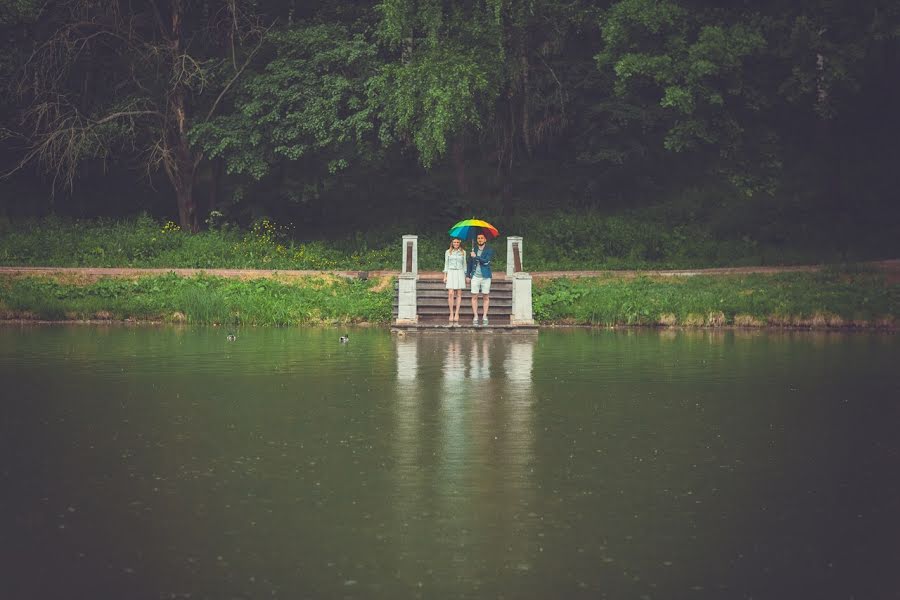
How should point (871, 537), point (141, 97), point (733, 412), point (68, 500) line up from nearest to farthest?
1. point (871, 537)
2. point (68, 500)
3. point (733, 412)
4. point (141, 97)

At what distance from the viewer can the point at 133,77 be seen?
A: 44.5m

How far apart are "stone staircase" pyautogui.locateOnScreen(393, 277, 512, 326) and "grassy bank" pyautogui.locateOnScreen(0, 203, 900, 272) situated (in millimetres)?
5668

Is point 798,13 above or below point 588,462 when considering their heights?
above

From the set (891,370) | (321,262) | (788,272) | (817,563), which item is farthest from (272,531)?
(321,262)

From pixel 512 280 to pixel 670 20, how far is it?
11.2m

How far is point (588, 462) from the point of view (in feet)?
47.9

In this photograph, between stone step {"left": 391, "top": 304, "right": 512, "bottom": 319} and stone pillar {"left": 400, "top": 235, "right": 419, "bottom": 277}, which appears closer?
stone step {"left": 391, "top": 304, "right": 512, "bottom": 319}

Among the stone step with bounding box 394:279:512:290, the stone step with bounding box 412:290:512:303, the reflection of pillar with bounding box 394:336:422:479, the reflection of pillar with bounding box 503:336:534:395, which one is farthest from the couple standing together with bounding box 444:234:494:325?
the reflection of pillar with bounding box 394:336:422:479

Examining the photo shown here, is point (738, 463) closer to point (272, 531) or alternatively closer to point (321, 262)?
point (272, 531)

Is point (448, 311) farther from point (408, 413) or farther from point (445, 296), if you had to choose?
point (408, 413)

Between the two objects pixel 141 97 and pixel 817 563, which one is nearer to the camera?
pixel 817 563

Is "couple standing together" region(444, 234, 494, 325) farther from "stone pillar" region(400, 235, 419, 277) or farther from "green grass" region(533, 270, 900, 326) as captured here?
"green grass" region(533, 270, 900, 326)

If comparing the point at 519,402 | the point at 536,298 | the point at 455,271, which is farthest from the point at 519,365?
the point at 536,298

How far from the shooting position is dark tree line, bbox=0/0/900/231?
41.2 metres
